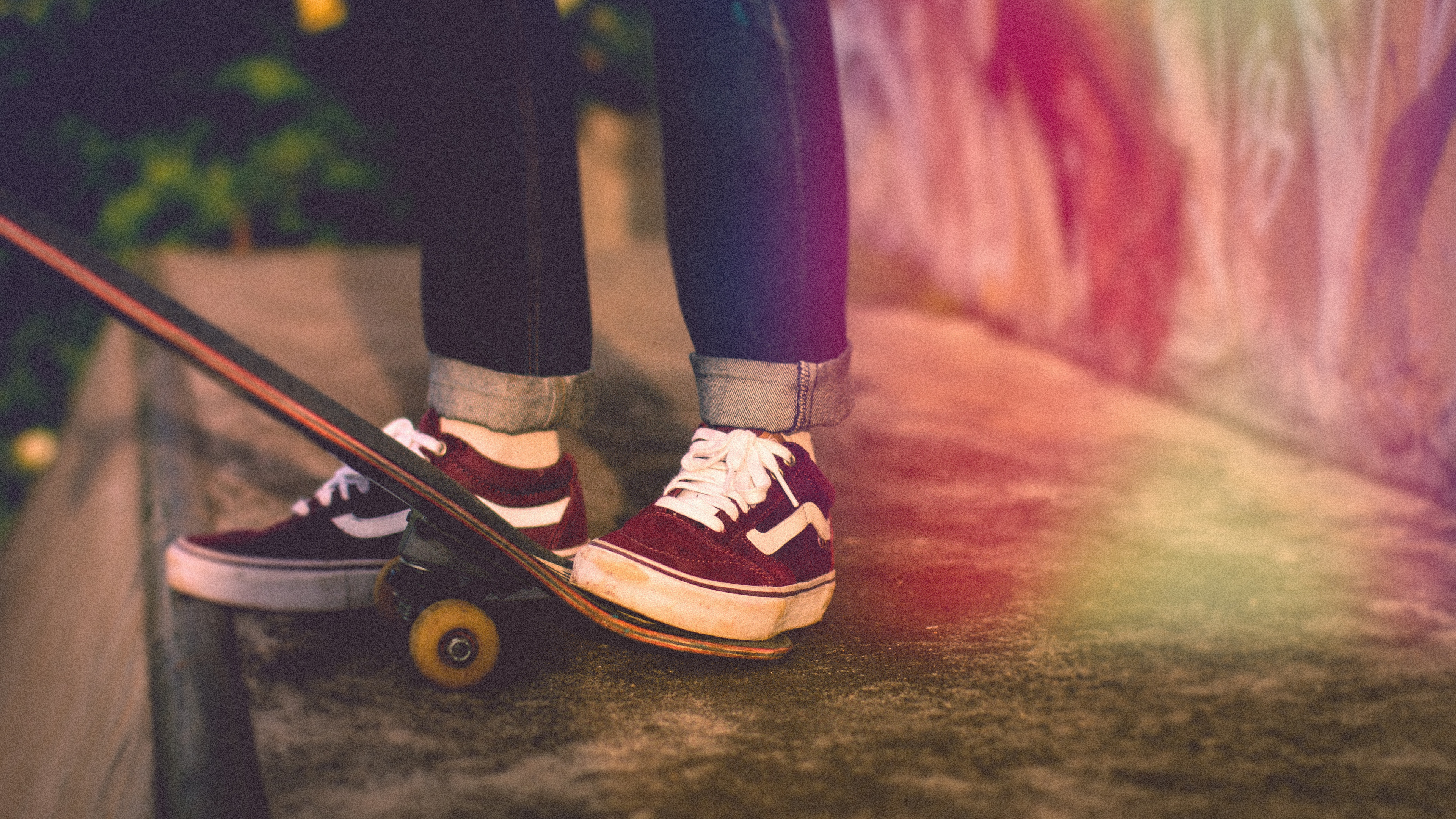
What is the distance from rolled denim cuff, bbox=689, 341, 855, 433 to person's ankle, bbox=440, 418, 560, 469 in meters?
0.22

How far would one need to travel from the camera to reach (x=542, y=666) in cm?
Answer: 104

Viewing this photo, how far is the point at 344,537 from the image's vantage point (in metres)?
1.19

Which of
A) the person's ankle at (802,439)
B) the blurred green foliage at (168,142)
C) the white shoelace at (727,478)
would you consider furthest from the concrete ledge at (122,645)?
the blurred green foliage at (168,142)

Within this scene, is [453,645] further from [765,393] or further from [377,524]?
[765,393]

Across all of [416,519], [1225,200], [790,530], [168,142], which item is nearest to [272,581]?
[416,519]

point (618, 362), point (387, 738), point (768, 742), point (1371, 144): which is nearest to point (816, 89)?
point (768, 742)

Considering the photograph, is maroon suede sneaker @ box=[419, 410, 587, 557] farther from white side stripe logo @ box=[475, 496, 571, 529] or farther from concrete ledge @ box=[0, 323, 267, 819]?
concrete ledge @ box=[0, 323, 267, 819]

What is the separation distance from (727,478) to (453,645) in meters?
0.33

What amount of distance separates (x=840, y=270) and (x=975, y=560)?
49cm

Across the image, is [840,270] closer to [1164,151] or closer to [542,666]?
[542,666]

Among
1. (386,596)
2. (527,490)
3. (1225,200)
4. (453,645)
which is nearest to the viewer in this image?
(453,645)

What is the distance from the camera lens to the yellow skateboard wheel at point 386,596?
42.6 inches

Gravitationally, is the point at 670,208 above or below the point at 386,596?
above

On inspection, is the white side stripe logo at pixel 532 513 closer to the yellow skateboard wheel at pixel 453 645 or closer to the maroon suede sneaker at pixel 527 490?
the maroon suede sneaker at pixel 527 490
